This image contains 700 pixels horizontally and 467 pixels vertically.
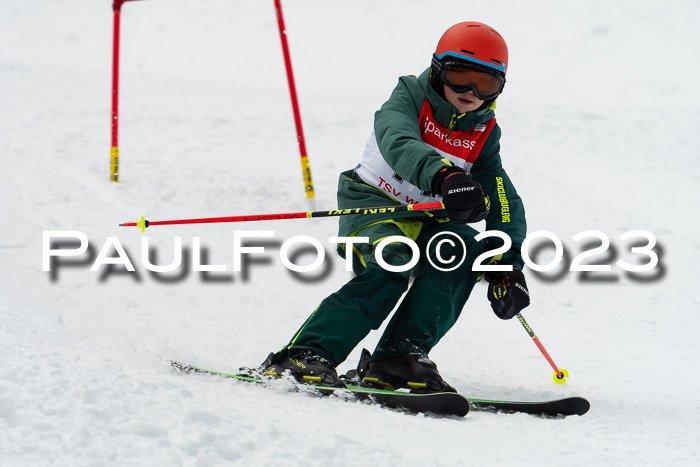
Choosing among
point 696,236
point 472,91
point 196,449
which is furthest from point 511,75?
point 196,449

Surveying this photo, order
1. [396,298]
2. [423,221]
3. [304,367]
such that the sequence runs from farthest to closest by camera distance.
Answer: [423,221], [396,298], [304,367]

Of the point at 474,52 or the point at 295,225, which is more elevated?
the point at 474,52

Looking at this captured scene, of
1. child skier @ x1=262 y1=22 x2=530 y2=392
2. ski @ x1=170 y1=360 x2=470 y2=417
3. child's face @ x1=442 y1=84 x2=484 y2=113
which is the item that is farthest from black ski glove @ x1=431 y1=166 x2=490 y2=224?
ski @ x1=170 y1=360 x2=470 y2=417

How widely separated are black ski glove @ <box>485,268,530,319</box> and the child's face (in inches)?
30.5

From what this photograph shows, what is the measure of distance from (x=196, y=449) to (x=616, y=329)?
151 inches

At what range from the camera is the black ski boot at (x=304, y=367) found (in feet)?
9.59

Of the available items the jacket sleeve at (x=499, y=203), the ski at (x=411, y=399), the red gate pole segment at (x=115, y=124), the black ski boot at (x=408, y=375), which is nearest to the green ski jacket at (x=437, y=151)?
the jacket sleeve at (x=499, y=203)

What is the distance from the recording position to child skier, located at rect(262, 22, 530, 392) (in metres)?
3.06

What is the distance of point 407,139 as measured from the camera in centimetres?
321

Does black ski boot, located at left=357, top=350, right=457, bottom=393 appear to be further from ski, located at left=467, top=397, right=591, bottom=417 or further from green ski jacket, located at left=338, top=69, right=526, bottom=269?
green ski jacket, located at left=338, top=69, right=526, bottom=269

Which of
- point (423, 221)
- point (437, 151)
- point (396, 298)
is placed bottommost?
point (396, 298)

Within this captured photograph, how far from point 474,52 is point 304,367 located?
5.13ft

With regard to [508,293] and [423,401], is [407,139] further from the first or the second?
[423,401]

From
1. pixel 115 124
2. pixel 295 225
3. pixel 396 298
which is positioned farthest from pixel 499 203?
pixel 115 124
